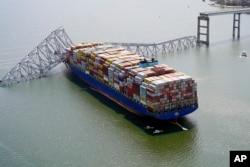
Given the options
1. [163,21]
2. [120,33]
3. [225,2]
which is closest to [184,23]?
[163,21]

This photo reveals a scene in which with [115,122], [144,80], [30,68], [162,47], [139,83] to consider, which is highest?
[144,80]

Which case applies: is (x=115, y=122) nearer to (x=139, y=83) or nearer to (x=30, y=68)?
(x=139, y=83)

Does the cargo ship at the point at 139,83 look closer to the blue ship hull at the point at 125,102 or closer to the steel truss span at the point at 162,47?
the blue ship hull at the point at 125,102

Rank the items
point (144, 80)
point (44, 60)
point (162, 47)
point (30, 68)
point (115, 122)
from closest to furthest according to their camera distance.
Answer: point (144, 80), point (115, 122), point (30, 68), point (44, 60), point (162, 47)

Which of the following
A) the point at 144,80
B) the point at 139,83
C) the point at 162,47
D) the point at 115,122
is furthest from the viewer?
the point at 162,47

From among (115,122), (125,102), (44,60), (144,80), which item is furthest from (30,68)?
(144,80)

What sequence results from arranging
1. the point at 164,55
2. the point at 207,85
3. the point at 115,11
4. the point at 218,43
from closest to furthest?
the point at 207,85 → the point at 164,55 → the point at 218,43 → the point at 115,11

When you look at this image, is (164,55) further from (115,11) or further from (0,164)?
(115,11)
